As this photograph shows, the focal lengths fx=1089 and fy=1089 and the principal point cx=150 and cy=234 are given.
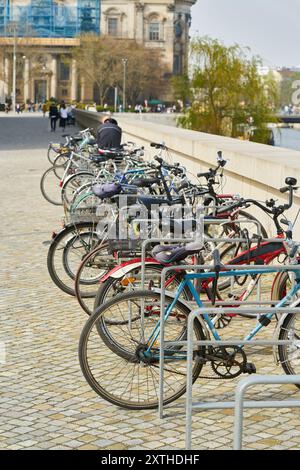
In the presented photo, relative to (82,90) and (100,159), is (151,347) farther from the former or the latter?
(82,90)

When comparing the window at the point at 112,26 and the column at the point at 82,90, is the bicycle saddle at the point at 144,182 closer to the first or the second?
the column at the point at 82,90

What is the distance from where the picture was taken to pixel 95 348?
642cm

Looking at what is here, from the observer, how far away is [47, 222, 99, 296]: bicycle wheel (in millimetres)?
9336

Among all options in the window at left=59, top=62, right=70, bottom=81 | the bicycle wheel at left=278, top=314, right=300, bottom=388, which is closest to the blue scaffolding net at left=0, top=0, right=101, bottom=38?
the window at left=59, top=62, right=70, bottom=81

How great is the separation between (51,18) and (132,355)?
136 meters

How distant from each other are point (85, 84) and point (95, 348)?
136825 millimetres

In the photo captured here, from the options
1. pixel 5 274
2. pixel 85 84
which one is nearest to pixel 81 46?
pixel 85 84

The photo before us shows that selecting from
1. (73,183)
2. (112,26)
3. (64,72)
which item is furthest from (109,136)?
(112,26)

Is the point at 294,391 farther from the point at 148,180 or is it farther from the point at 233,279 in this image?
the point at 148,180

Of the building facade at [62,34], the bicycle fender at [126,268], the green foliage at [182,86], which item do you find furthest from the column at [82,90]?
the bicycle fender at [126,268]

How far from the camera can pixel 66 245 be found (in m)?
9.48

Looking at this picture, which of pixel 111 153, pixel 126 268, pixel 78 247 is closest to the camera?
pixel 126 268

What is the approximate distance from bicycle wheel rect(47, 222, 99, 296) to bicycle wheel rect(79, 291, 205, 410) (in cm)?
273
